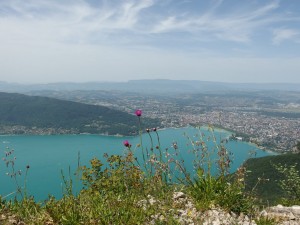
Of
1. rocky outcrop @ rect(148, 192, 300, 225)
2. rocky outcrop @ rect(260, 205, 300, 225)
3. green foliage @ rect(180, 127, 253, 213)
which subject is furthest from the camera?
green foliage @ rect(180, 127, 253, 213)

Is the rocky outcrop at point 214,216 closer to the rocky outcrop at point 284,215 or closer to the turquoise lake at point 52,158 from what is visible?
the rocky outcrop at point 284,215

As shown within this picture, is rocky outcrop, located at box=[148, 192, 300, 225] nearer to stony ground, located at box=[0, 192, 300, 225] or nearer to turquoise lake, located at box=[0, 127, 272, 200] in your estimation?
stony ground, located at box=[0, 192, 300, 225]

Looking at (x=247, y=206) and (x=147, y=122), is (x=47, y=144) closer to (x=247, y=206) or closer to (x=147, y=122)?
(x=147, y=122)

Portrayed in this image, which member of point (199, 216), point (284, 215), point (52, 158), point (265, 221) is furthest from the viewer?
point (52, 158)

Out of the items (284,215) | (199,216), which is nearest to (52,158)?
(284,215)

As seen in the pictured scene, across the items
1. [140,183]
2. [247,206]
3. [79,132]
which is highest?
[140,183]

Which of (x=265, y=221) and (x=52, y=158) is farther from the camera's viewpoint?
(x=52, y=158)

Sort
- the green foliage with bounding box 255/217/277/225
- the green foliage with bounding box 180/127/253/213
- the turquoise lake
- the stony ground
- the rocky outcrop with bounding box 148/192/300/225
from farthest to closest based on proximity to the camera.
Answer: the turquoise lake, the green foliage with bounding box 180/127/253/213, the green foliage with bounding box 255/217/277/225, the rocky outcrop with bounding box 148/192/300/225, the stony ground

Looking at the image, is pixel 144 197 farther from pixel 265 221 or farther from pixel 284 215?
pixel 284 215

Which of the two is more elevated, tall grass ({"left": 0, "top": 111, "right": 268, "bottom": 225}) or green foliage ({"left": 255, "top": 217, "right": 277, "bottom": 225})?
tall grass ({"left": 0, "top": 111, "right": 268, "bottom": 225})

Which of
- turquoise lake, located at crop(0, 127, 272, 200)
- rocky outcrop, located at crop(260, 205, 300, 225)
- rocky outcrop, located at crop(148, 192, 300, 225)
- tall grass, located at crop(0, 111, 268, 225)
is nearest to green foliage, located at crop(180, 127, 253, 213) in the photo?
tall grass, located at crop(0, 111, 268, 225)

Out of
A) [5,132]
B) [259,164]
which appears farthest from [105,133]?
[259,164]
